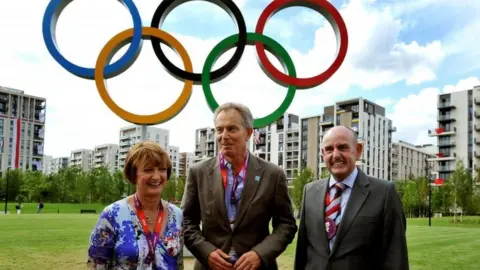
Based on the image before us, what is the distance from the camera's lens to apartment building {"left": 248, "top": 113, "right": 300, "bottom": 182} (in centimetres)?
9312

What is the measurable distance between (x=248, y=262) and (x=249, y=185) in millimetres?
653

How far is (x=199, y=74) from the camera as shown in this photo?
869cm

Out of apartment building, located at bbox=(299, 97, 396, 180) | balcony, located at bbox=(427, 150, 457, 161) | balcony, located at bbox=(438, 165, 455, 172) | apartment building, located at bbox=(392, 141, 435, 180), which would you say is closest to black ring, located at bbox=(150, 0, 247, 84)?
balcony, located at bbox=(438, 165, 455, 172)

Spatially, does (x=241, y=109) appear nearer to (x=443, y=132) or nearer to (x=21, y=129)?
(x=443, y=132)

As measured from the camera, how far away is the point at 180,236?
3.41 m

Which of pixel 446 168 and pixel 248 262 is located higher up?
pixel 446 168

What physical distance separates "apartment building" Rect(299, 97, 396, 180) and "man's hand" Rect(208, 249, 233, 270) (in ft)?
264

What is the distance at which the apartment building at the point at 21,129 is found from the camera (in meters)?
95.4

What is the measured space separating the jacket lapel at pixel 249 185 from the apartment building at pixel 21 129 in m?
101

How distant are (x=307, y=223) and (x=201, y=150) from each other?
11005 cm

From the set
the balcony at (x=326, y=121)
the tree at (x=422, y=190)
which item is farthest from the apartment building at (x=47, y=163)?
the tree at (x=422, y=190)

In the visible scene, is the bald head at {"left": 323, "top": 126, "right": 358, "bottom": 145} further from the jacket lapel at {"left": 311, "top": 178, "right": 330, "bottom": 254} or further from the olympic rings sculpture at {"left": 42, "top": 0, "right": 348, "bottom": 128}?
the olympic rings sculpture at {"left": 42, "top": 0, "right": 348, "bottom": 128}

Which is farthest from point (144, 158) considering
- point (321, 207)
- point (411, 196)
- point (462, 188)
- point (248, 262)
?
point (411, 196)

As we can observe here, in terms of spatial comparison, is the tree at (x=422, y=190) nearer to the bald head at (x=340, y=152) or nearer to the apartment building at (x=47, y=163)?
the bald head at (x=340, y=152)
